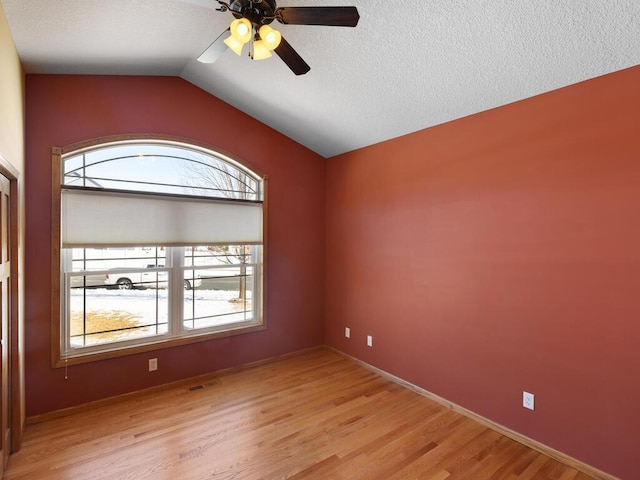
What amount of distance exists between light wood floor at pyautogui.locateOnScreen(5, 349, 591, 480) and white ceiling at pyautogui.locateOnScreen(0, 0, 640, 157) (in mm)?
2666

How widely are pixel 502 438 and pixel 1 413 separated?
11.5 ft

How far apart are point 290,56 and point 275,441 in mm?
2653

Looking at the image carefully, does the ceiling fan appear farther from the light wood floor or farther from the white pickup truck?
the light wood floor

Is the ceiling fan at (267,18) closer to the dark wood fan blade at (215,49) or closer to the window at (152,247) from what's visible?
the dark wood fan blade at (215,49)

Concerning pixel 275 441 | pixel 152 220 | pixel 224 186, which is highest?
pixel 224 186

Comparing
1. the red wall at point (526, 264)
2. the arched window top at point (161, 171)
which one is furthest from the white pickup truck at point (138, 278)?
the red wall at point (526, 264)

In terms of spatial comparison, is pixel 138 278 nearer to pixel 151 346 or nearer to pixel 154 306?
pixel 154 306

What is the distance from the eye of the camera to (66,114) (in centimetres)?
275

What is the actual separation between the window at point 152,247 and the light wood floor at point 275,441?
2.09 ft

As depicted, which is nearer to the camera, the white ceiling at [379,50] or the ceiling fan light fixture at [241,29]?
the ceiling fan light fixture at [241,29]

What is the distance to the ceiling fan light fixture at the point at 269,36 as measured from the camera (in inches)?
61.0

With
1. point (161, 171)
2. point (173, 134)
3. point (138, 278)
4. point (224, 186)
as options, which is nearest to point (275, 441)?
point (138, 278)

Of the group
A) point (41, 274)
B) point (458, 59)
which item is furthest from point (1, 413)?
point (458, 59)

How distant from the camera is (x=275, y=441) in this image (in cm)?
243
